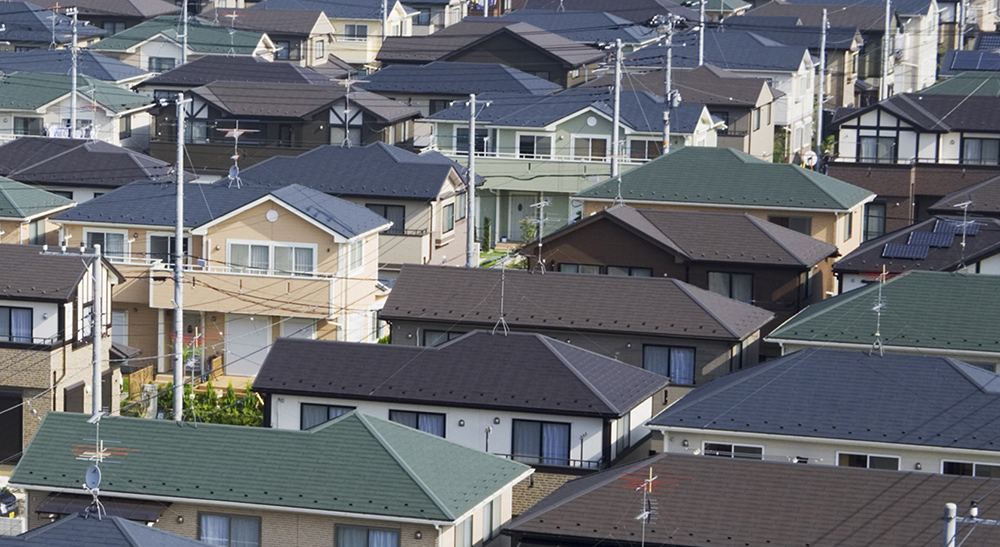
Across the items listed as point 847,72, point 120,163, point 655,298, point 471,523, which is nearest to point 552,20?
point 847,72

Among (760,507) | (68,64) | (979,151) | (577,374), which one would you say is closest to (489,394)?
(577,374)

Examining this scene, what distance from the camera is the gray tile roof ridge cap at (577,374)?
102 ft

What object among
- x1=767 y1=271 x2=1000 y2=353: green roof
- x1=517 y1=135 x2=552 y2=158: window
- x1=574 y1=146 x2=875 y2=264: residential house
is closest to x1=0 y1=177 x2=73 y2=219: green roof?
x1=574 y1=146 x2=875 y2=264: residential house

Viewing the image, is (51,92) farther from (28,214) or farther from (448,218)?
(448,218)

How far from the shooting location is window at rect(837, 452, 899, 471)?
96.8 feet

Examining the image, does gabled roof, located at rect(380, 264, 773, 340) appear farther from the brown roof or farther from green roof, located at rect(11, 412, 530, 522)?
the brown roof

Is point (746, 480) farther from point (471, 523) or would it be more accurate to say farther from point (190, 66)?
point (190, 66)

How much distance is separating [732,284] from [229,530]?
60.9ft

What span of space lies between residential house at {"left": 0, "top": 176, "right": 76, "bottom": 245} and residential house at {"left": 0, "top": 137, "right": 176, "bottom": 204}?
11.4ft

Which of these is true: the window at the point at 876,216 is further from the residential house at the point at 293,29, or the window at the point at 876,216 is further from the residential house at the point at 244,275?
the residential house at the point at 293,29

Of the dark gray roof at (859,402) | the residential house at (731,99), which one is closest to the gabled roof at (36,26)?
the residential house at (731,99)

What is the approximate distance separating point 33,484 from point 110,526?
553 cm

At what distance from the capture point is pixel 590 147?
61875mm

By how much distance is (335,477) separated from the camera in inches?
1069
